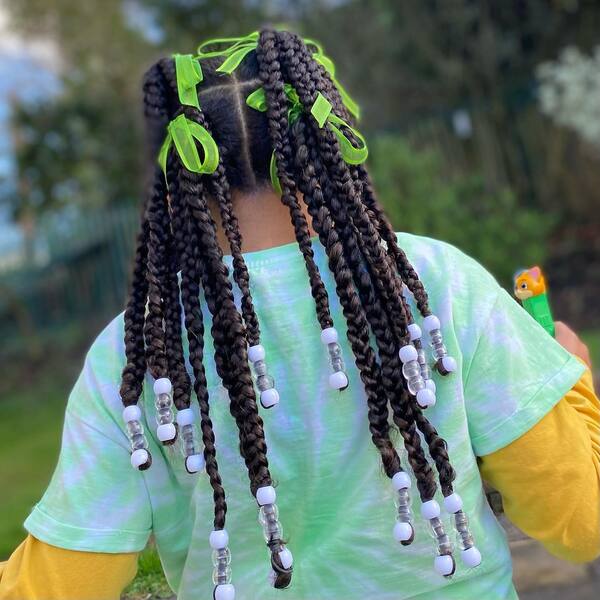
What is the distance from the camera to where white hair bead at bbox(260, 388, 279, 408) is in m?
1.24

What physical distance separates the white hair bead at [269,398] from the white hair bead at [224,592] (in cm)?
28

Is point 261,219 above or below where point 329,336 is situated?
above

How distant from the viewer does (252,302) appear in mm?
1319

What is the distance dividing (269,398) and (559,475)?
0.47 metres

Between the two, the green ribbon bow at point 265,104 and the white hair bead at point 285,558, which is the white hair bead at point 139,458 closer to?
the white hair bead at point 285,558

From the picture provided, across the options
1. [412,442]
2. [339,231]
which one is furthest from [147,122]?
[412,442]

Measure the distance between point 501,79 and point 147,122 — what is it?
31.7 ft

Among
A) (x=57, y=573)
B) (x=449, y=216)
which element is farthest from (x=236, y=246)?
(x=449, y=216)

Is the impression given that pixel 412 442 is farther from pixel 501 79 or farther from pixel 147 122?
pixel 501 79

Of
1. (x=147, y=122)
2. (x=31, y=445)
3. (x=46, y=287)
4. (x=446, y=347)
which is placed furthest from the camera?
(x=46, y=287)

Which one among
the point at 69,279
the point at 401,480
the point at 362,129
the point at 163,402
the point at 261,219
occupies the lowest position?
the point at 401,480

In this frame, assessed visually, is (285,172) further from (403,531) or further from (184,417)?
(403,531)

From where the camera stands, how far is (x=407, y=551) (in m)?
1.36

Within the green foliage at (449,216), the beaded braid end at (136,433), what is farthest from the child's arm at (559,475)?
the green foliage at (449,216)
